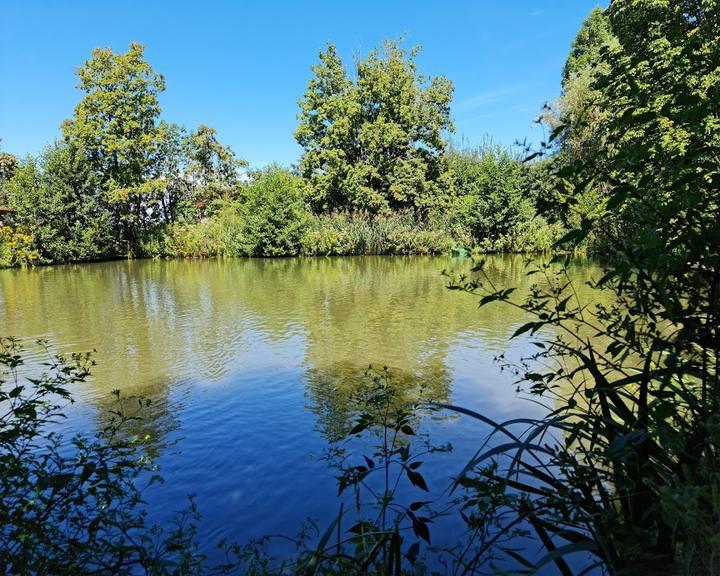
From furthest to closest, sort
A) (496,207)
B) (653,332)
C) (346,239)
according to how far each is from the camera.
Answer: (346,239) → (496,207) → (653,332)

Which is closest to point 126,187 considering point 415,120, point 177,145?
point 177,145

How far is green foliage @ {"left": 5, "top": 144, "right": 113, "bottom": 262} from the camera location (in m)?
25.7

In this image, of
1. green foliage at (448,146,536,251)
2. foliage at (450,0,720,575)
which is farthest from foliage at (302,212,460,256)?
foliage at (450,0,720,575)

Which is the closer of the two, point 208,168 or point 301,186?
point 301,186

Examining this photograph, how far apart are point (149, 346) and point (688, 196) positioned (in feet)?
27.9

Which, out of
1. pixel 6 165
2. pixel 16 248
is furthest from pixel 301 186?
pixel 6 165

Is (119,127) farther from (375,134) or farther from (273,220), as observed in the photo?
(375,134)

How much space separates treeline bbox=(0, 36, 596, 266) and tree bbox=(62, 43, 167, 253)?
69mm

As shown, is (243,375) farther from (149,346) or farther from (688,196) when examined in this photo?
(688,196)

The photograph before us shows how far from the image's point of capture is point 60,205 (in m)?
26.3

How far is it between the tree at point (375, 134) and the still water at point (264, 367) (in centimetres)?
1512

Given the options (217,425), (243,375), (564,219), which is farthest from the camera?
(243,375)

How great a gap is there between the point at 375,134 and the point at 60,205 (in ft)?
57.0

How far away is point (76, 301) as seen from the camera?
13.5 m
